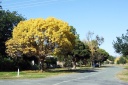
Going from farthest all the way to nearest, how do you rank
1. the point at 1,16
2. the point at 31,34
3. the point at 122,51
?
the point at 122,51 < the point at 1,16 < the point at 31,34

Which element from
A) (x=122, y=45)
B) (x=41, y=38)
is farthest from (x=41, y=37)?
(x=122, y=45)

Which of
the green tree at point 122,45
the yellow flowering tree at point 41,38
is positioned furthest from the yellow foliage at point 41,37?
the green tree at point 122,45

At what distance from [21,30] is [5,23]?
9783mm

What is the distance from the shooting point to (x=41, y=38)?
164 ft

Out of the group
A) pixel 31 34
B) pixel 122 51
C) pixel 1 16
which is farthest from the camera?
pixel 122 51

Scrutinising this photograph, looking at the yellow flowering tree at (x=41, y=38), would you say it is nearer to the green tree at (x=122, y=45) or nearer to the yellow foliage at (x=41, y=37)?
the yellow foliage at (x=41, y=37)

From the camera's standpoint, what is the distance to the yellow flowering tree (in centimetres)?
4969

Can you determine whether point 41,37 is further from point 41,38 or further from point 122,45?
point 122,45

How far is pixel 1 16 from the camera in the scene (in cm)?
5888

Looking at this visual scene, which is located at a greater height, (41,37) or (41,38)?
(41,37)

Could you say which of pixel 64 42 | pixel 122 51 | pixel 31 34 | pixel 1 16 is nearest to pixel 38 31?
pixel 31 34

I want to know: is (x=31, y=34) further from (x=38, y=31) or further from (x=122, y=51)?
(x=122, y=51)

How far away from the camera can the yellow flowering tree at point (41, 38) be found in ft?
163

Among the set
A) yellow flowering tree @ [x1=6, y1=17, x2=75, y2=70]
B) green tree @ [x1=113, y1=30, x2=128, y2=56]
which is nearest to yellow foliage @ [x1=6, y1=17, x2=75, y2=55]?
yellow flowering tree @ [x1=6, y1=17, x2=75, y2=70]
